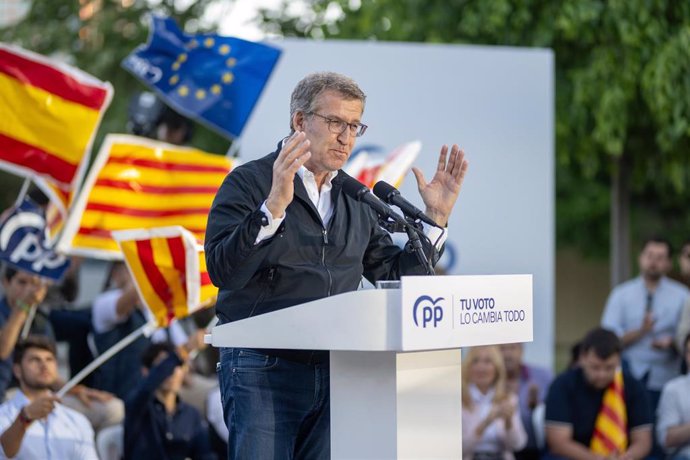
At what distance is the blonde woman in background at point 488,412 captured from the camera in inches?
300

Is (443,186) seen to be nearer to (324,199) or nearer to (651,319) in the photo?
(324,199)

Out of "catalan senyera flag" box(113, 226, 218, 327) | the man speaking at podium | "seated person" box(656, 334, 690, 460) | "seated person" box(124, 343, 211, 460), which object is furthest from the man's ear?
"seated person" box(656, 334, 690, 460)

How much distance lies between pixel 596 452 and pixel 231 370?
4.12m

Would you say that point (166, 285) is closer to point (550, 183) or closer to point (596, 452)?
point (596, 452)

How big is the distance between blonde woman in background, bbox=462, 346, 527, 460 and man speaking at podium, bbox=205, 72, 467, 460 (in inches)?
152

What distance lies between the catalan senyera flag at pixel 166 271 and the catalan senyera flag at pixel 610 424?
2.60 m

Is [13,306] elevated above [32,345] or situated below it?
above

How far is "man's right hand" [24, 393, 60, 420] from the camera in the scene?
18.2 feet

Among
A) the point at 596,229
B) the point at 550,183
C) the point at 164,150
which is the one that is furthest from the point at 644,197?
the point at 164,150

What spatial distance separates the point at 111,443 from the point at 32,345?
875 mm

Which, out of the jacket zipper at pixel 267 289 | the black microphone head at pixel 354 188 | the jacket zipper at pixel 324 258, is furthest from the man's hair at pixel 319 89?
the jacket zipper at pixel 267 289

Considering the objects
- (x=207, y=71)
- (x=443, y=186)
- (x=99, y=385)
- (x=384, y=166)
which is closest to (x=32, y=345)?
(x=99, y=385)

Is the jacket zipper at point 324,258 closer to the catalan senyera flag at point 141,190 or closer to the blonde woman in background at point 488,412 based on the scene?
the catalan senyera flag at point 141,190

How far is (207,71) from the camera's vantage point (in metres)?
7.73
